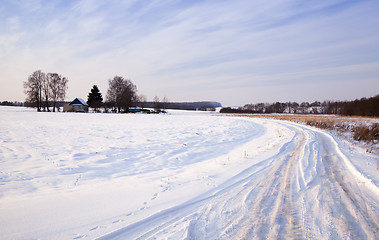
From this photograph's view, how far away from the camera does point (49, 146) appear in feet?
29.5

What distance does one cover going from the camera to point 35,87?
5469 cm

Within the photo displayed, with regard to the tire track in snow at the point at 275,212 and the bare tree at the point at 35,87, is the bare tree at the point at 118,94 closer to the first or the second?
the bare tree at the point at 35,87

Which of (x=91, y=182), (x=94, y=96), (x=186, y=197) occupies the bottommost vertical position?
(x=91, y=182)

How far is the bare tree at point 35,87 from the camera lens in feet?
176

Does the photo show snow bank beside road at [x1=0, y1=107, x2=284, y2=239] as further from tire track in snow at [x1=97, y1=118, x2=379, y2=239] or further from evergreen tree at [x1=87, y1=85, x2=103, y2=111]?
evergreen tree at [x1=87, y1=85, x2=103, y2=111]

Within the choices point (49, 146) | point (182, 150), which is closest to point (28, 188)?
point (49, 146)

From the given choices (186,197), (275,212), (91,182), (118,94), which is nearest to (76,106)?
(118,94)

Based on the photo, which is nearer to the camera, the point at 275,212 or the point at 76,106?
the point at 275,212

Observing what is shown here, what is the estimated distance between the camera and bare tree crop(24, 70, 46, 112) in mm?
53500

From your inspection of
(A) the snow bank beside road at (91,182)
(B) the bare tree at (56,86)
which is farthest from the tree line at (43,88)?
(A) the snow bank beside road at (91,182)

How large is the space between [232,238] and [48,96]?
69.5 meters

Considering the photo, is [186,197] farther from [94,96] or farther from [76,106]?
[94,96]

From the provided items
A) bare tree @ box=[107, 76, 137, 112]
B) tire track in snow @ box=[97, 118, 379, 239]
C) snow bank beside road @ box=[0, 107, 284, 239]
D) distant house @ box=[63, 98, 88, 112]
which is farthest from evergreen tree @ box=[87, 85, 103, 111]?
tire track in snow @ box=[97, 118, 379, 239]

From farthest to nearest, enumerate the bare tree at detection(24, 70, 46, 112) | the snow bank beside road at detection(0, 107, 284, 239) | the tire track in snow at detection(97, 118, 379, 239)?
the bare tree at detection(24, 70, 46, 112) < the snow bank beside road at detection(0, 107, 284, 239) < the tire track in snow at detection(97, 118, 379, 239)
